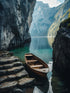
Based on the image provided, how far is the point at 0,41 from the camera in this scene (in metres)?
27.4

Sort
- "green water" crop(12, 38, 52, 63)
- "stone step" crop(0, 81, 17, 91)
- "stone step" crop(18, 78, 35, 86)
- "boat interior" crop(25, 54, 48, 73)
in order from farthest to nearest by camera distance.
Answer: "green water" crop(12, 38, 52, 63) → "boat interior" crop(25, 54, 48, 73) → "stone step" crop(18, 78, 35, 86) → "stone step" crop(0, 81, 17, 91)

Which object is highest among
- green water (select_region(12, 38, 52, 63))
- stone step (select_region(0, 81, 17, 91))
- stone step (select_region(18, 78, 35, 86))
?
stone step (select_region(0, 81, 17, 91))

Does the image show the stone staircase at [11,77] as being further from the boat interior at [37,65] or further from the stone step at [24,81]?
Result: the boat interior at [37,65]

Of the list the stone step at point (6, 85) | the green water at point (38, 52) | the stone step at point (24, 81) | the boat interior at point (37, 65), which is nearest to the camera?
the stone step at point (6, 85)

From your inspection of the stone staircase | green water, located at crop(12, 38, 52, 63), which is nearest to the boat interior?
the stone staircase

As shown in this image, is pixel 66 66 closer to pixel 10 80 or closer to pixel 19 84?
pixel 19 84

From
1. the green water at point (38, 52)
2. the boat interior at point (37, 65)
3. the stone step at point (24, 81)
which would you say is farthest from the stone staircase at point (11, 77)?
the green water at point (38, 52)

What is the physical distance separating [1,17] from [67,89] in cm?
2728

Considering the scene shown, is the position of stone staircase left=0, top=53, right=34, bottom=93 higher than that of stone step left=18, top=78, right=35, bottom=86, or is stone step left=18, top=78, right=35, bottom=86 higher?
stone staircase left=0, top=53, right=34, bottom=93

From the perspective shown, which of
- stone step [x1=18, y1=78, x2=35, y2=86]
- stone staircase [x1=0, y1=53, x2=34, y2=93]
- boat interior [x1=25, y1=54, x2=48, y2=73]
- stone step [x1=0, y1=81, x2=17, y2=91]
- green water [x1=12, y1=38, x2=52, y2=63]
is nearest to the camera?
stone step [x1=0, y1=81, x2=17, y2=91]

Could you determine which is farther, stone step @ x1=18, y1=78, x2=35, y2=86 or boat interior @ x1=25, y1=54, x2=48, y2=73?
boat interior @ x1=25, y1=54, x2=48, y2=73

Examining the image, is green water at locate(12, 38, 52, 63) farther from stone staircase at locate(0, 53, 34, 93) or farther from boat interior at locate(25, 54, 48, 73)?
stone staircase at locate(0, 53, 34, 93)

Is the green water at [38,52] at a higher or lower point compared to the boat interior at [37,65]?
lower

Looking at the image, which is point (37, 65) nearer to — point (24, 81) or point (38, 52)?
point (24, 81)
